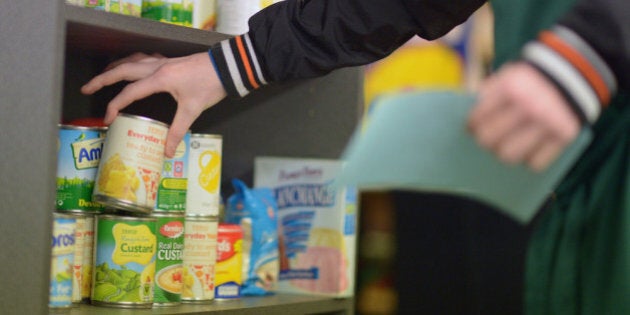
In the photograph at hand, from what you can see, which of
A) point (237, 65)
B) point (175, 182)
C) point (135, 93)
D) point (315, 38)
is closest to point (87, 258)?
point (175, 182)

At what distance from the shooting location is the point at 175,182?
68.1 inches

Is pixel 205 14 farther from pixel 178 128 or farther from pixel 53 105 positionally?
pixel 53 105

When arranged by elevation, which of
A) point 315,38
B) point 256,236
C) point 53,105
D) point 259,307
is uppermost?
point 315,38

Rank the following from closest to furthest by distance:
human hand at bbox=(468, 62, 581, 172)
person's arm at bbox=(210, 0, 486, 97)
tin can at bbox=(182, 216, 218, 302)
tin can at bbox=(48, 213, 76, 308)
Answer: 1. human hand at bbox=(468, 62, 581, 172)
2. person's arm at bbox=(210, 0, 486, 97)
3. tin can at bbox=(48, 213, 76, 308)
4. tin can at bbox=(182, 216, 218, 302)

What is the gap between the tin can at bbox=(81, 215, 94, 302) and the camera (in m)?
1.65

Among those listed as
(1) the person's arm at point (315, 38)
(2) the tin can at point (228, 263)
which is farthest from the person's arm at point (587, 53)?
(2) the tin can at point (228, 263)

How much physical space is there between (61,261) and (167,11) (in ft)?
1.58

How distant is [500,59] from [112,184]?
737mm

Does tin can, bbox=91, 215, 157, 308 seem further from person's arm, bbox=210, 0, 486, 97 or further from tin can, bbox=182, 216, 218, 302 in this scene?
person's arm, bbox=210, 0, 486, 97

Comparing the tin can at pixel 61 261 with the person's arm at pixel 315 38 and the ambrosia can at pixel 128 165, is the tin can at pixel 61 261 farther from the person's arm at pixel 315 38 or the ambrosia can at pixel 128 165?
the person's arm at pixel 315 38

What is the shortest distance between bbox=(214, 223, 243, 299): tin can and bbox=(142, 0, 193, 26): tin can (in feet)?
1.41

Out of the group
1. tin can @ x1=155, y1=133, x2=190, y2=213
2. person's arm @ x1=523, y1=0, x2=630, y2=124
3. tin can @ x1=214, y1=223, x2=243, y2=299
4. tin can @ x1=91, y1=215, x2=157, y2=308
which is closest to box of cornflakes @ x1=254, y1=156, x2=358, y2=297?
tin can @ x1=214, y1=223, x2=243, y2=299

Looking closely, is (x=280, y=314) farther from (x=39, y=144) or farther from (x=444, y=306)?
(x=444, y=306)

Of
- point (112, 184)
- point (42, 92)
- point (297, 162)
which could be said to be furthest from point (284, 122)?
point (42, 92)
